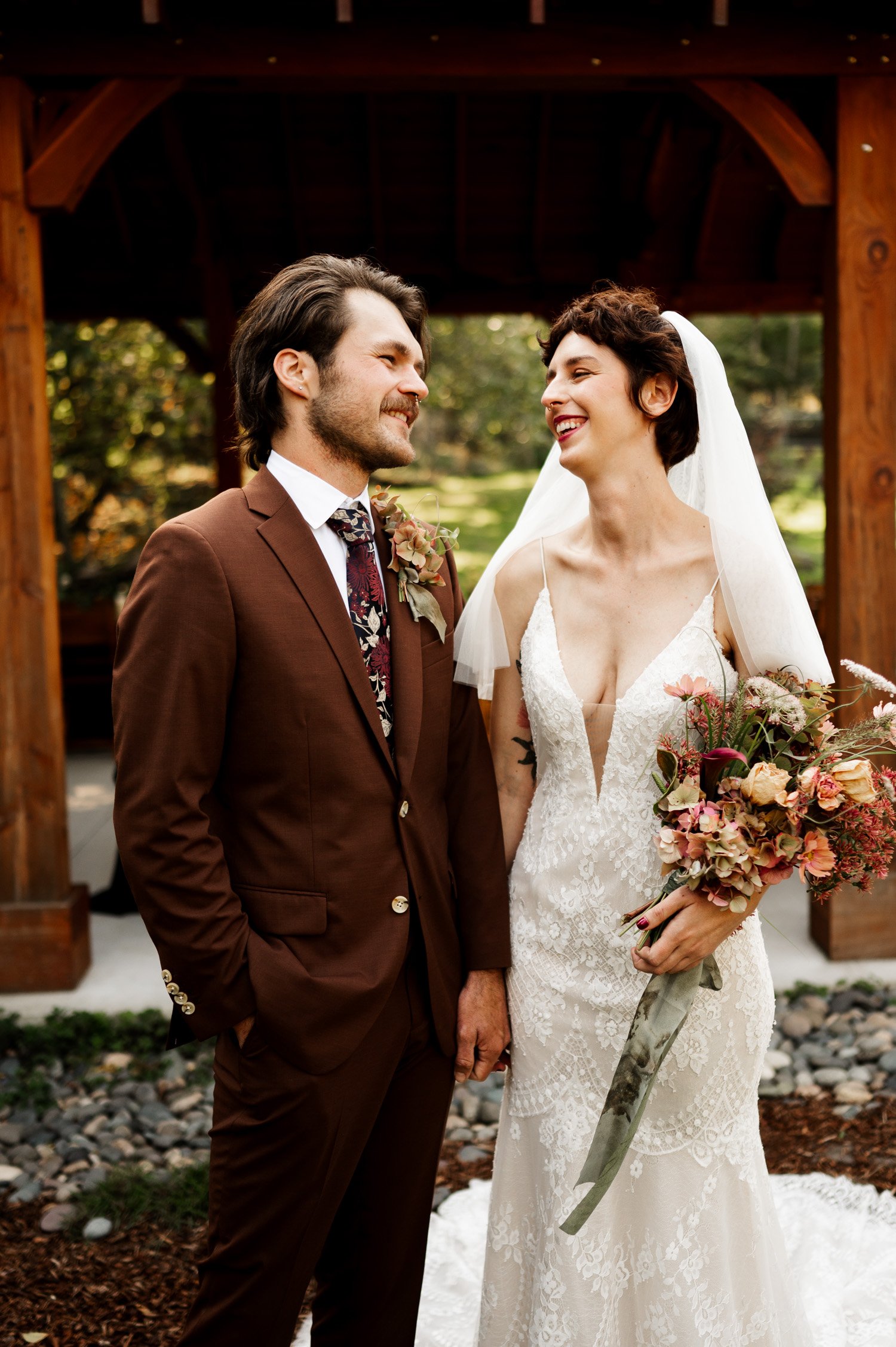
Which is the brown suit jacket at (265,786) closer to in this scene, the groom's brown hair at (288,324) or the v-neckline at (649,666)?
the groom's brown hair at (288,324)

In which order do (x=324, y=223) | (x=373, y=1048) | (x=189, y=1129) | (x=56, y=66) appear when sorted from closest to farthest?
(x=373, y=1048), (x=189, y=1129), (x=56, y=66), (x=324, y=223)

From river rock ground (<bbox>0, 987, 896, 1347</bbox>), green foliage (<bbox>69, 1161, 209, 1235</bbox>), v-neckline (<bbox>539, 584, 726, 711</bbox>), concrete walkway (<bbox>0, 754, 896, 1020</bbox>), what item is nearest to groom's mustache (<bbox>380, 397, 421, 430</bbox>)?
v-neckline (<bbox>539, 584, 726, 711</bbox>)

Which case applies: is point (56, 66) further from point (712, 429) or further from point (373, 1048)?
point (373, 1048)

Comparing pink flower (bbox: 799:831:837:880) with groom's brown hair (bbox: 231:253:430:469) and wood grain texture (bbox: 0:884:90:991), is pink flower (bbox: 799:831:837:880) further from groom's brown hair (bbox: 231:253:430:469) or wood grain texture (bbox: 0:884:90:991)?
wood grain texture (bbox: 0:884:90:991)

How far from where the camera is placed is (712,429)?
250cm

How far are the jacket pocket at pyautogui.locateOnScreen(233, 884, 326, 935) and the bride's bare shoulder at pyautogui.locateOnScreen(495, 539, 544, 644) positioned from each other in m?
0.84

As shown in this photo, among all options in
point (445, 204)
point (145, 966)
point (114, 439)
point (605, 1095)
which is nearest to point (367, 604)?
point (605, 1095)

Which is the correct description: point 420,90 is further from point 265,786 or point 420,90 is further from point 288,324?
point 265,786

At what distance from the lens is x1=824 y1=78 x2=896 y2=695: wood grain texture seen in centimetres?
479

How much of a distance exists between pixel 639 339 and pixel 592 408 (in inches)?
6.8

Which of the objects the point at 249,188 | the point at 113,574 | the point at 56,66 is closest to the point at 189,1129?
the point at 56,66

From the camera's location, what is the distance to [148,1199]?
3.53 meters

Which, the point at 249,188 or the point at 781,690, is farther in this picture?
the point at 249,188

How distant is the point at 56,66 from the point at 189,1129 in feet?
13.2
